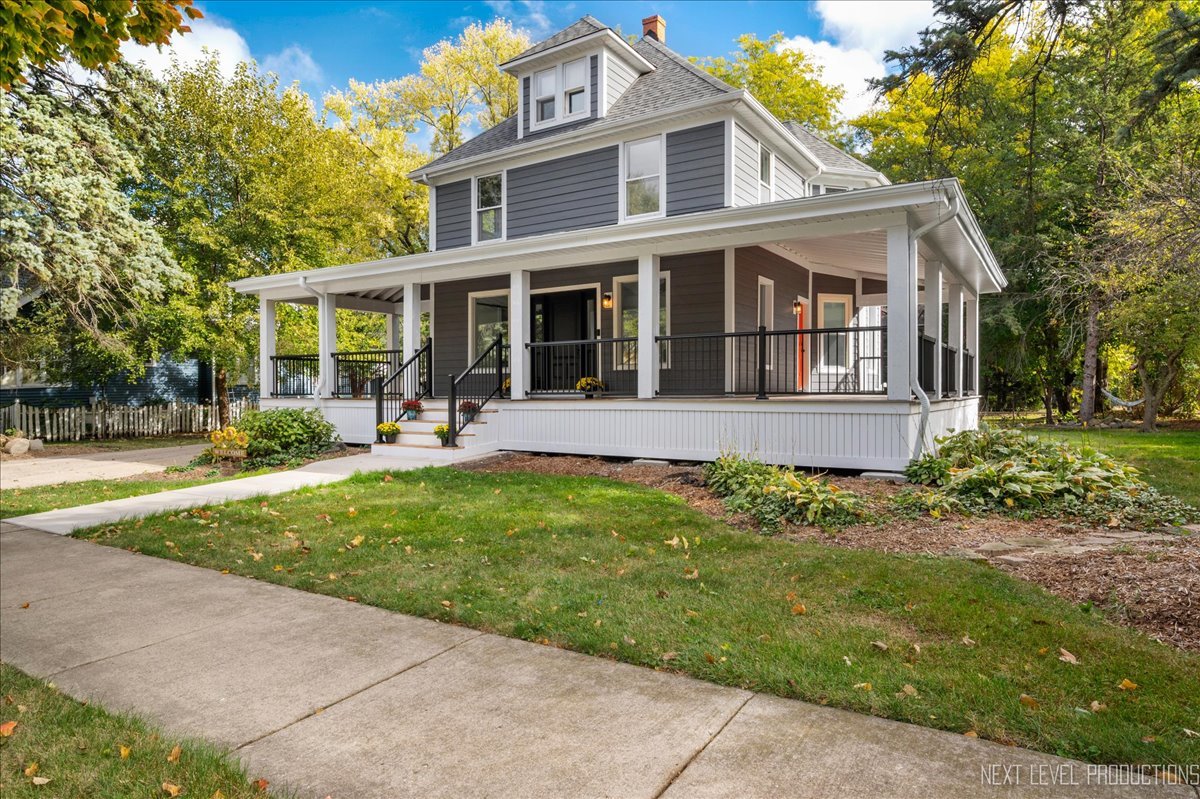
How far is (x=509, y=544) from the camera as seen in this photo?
5598 mm

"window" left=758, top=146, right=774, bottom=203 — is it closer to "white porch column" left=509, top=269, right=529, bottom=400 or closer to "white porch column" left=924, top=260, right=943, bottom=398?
"white porch column" left=924, top=260, right=943, bottom=398

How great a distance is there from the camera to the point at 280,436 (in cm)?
1200

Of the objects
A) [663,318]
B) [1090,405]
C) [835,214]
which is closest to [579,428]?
[663,318]

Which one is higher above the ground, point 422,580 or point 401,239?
point 401,239

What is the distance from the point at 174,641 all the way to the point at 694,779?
3045 millimetres

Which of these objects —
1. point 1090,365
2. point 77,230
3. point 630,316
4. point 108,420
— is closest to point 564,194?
point 630,316

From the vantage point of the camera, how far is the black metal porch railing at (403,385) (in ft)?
41.8

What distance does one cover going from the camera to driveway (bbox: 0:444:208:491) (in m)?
10.8

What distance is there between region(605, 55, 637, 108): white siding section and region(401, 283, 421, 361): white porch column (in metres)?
5.61

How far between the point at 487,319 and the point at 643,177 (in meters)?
4.66

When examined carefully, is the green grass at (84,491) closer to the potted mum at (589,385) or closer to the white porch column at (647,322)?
the potted mum at (589,385)

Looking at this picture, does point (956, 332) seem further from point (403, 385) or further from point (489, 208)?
point (403, 385)

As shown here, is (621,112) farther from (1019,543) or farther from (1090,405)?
(1090,405)

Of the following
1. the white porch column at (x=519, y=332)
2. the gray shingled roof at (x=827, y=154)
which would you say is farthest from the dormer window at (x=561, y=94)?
the gray shingled roof at (x=827, y=154)
